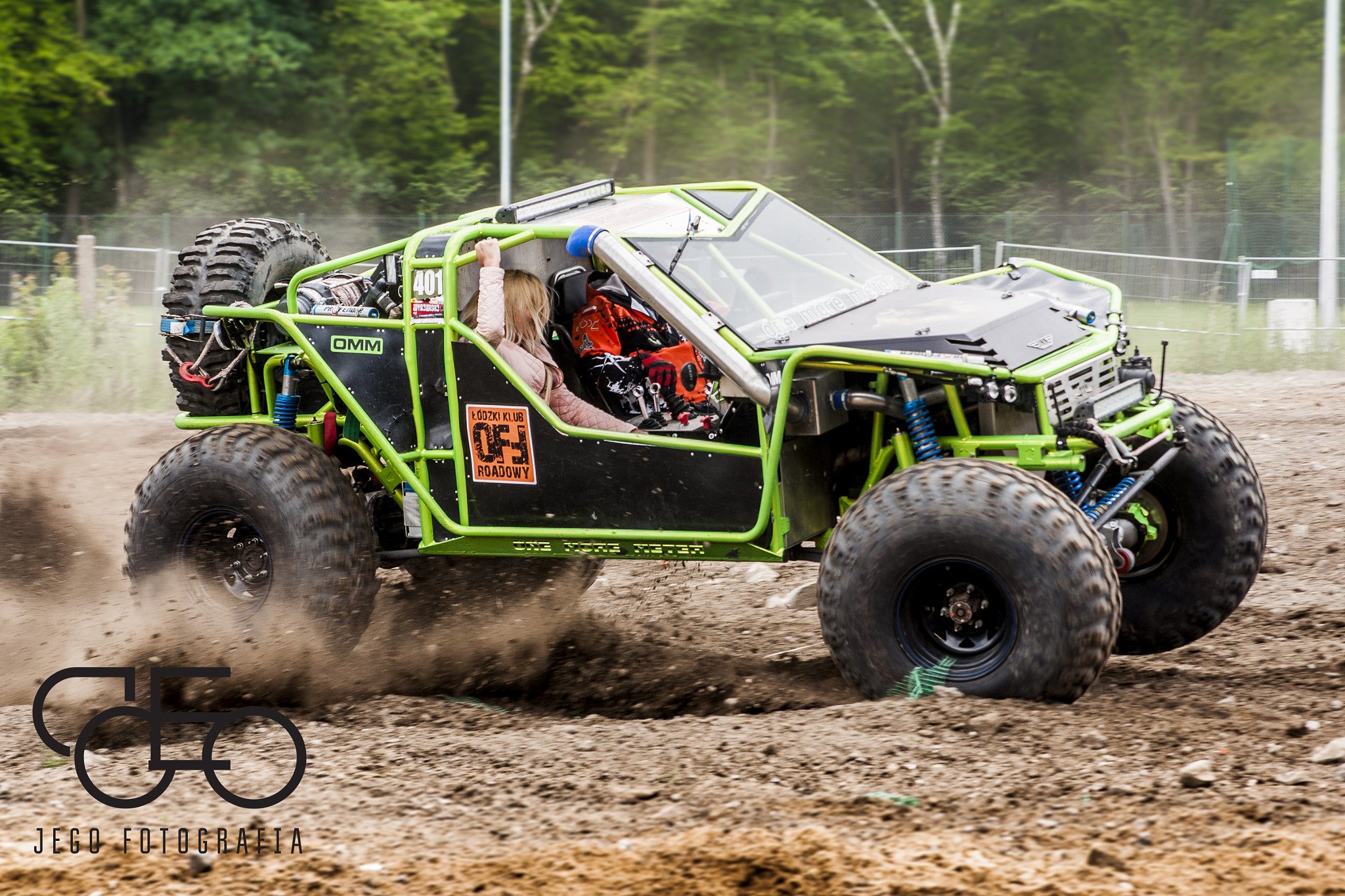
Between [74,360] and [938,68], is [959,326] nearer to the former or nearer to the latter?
[74,360]

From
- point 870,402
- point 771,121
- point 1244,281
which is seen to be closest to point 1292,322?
point 1244,281

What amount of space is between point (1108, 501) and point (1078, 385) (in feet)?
1.37

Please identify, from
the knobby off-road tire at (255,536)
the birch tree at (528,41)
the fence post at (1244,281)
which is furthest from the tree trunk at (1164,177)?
the knobby off-road tire at (255,536)

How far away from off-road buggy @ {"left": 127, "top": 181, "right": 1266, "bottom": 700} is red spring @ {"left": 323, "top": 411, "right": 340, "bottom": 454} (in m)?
0.01

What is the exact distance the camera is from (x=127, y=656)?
5.64 m

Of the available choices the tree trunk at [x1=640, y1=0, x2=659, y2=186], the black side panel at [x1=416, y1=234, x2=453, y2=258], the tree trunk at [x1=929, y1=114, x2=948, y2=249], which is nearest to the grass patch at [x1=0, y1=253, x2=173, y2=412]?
the black side panel at [x1=416, y1=234, x2=453, y2=258]

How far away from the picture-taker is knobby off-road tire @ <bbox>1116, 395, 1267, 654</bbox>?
5.38 m

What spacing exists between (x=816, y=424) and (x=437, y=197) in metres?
27.5

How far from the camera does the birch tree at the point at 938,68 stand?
31.9 metres

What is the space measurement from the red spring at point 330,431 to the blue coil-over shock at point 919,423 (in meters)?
2.50

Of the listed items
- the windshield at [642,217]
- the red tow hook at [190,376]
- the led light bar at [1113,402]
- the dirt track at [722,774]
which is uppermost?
the windshield at [642,217]

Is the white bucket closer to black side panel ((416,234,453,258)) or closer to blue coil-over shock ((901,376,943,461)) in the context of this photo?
blue coil-over shock ((901,376,943,461))

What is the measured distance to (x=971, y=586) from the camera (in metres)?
4.64

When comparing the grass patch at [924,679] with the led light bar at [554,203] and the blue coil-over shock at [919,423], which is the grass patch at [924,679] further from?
the led light bar at [554,203]
